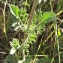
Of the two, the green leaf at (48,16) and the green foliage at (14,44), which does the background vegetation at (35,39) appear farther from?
the green leaf at (48,16)

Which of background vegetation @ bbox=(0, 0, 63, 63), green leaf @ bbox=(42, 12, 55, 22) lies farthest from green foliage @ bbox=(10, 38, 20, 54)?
green leaf @ bbox=(42, 12, 55, 22)

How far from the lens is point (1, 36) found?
1.09m

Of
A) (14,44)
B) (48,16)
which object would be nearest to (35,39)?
(14,44)

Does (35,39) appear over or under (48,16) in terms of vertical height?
under

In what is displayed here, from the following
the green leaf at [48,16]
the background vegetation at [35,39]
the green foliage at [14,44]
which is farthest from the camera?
the background vegetation at [35,39]

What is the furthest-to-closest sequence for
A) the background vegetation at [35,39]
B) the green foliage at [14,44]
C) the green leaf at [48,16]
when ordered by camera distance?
the background vegetation at [35,39] < the green foliage at [14,44] < the green leaf at [48,16]

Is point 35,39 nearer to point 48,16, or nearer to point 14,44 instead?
point 14,44

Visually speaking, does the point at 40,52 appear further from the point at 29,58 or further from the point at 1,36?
the point at 1,36

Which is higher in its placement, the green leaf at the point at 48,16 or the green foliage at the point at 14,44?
the green leaf at the point at 48,16

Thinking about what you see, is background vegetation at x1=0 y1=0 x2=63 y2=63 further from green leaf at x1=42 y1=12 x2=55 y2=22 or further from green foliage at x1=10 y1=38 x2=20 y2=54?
green leaf at x1=42 y1=12 x2=55 y2=22

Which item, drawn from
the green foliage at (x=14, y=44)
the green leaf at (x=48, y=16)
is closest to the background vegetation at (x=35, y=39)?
the green foliage at (x=14, y=44)

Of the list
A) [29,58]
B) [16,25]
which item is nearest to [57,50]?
[29,58]

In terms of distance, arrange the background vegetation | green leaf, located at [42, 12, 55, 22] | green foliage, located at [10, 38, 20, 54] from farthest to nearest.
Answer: the background vegetation → green foliage, located at [10, 38, 20, 54] → green leaf, located at [42, 12, 55, 22]

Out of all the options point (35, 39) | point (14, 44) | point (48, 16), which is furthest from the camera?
point (35, 39)
